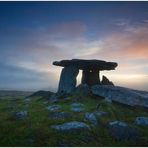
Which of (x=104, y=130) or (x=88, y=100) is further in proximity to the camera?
(x=88, y=100)

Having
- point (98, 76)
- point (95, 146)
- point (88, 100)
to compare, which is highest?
point (98, 76)

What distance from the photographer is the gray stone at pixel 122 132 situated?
36.5 ft

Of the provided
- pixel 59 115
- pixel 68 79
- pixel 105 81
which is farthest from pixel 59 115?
pixel 105 81

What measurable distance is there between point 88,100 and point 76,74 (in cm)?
710

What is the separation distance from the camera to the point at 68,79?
2673cm

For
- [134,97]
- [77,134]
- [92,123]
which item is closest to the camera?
[77,134]

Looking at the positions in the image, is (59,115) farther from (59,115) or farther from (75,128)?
(75,128)

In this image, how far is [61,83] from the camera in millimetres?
27234

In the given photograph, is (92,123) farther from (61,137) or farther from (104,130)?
(61,137)

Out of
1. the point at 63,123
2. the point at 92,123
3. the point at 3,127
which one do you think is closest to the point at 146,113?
the point at 92,123

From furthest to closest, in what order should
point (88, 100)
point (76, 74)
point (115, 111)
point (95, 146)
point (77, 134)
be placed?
point (76, 74) → point (88, 100) → point (115, 111) → point (77, 134) → point (95, 146)

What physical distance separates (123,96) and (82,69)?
10.8m

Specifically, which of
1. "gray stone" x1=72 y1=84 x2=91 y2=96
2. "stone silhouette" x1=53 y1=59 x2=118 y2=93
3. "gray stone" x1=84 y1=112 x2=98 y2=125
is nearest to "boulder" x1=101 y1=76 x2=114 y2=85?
"stone silhouette" x1=53 y1=59 x2=118 y2=93

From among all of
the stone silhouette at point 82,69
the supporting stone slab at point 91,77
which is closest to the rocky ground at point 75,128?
the stone silhouette at point 82,69
